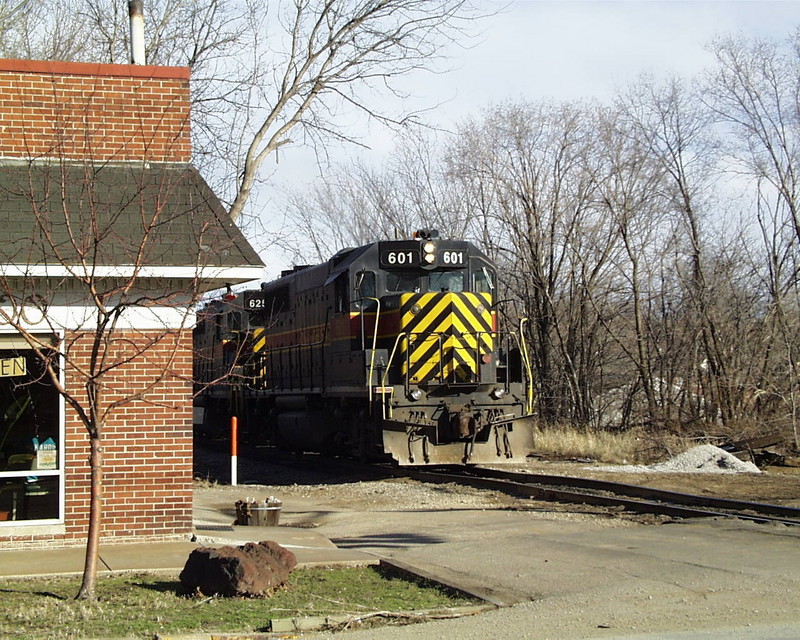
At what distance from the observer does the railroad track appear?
39.7 ft

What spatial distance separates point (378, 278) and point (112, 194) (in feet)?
24.7

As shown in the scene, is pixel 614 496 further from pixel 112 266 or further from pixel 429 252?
pixel 112 266

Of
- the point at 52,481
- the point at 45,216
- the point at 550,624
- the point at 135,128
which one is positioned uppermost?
the point at 135,128

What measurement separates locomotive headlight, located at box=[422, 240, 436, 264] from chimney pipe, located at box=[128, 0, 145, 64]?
6.68 m

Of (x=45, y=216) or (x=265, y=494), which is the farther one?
(x=265, y=494)

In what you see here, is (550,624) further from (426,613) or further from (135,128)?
(135,128)

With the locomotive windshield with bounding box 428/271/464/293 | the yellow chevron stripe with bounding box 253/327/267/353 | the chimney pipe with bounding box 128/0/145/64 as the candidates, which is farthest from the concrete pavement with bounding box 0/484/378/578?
the yellow chevron stripe with bounding box 253/327/267/353

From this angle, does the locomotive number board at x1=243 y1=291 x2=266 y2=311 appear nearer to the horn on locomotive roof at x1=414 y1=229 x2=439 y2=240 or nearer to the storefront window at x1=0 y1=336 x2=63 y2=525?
the horn on locomotive roof at x1=414 y1=229 x2=439 y2=240

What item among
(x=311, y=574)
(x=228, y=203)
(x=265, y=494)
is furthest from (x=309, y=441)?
(x=311, y=574)

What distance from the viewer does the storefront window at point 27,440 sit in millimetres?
10297

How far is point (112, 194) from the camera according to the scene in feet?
34.4

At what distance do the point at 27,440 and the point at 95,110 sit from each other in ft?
12.2

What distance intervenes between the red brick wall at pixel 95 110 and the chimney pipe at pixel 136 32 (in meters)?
0.68

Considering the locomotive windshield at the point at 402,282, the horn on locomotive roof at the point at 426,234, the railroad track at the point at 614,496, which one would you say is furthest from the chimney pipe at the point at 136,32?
the railroad track at the point at 614,496
